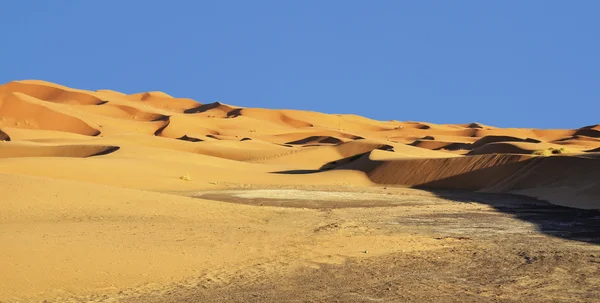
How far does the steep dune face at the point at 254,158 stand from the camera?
3086 cm

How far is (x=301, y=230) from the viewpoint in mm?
17062

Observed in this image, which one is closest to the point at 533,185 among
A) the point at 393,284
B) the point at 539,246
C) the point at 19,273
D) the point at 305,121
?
the point at 539,246

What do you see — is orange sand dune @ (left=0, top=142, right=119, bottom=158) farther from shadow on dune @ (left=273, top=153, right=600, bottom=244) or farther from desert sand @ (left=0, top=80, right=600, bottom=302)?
shadow on dune @ (left=273, top=153, right=600, bottom=244)

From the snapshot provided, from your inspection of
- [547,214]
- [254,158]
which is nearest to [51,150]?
[254,158]

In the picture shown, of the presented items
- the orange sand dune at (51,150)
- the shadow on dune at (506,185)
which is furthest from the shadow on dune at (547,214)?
the orange sand dune at (51,150)

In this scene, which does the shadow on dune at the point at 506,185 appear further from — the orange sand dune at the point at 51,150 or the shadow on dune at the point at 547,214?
the orange sand dune at the point at 51,150

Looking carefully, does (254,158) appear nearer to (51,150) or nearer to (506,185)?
(51,150)

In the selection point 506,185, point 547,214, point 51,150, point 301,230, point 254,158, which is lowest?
point 301,230

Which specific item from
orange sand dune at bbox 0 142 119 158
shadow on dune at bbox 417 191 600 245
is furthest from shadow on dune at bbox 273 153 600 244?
orange sand dune at bbox 0 142 119 158

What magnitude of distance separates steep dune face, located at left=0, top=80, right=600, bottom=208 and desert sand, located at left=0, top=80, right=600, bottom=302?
0.14m

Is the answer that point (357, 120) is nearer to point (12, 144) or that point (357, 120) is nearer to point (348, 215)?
point (12, 144)

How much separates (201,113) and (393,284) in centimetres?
8534

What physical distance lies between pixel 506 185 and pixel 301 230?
1769cm

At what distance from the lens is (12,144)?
4291 centimetres
